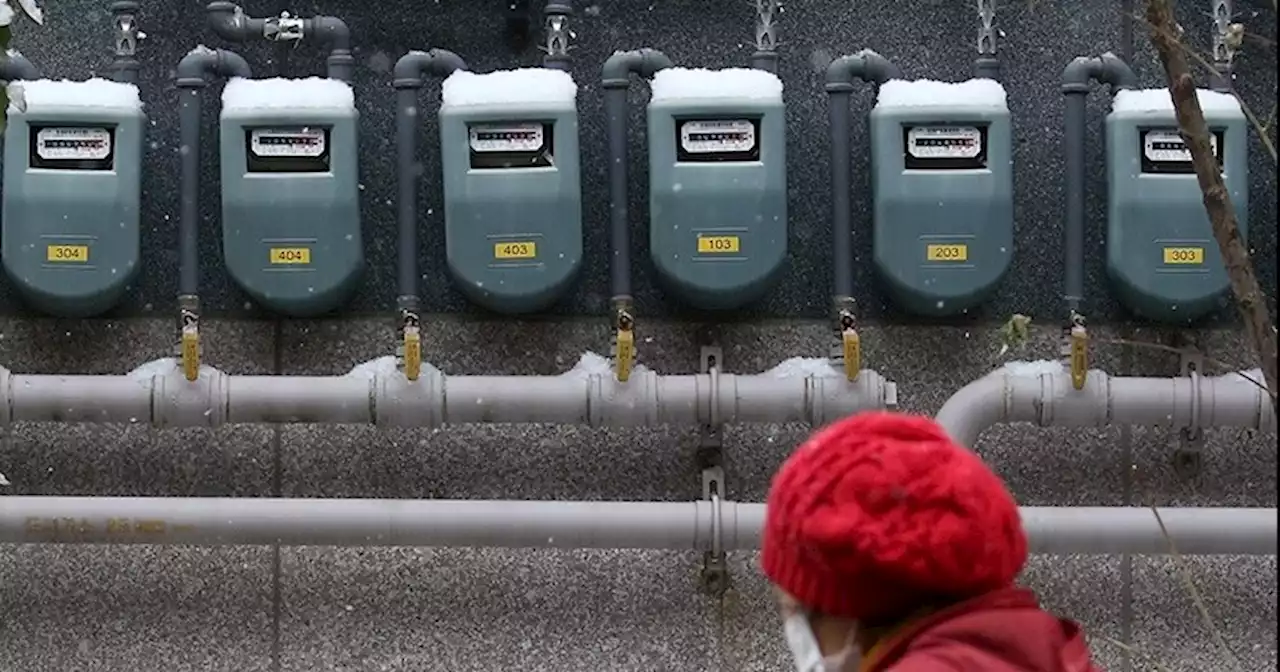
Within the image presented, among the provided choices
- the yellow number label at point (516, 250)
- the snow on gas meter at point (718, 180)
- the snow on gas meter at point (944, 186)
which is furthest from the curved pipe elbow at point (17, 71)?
the snow on gas meter at point (944, 186)

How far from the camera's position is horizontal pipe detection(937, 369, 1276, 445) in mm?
5156

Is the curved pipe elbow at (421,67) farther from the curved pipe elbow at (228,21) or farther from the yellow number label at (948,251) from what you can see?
the yellow number label at (948,251)

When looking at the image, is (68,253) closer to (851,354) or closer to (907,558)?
(851,354)

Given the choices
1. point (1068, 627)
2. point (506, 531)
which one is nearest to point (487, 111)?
point (506, 531)

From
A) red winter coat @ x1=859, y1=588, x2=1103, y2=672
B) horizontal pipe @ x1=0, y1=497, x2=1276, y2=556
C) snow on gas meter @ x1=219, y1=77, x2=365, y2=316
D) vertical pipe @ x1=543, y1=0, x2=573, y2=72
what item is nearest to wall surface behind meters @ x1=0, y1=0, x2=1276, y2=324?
vertical pipe @ x1=543, y1=0, x2=573, y2=72

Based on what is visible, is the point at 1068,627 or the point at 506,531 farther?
the point at 506,531

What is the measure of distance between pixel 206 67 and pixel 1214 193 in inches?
137

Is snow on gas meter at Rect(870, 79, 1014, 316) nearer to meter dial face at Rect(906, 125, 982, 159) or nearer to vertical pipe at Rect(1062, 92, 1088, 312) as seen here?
meter dial face at Rect(906, 125, 982, 159)

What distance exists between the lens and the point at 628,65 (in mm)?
5293

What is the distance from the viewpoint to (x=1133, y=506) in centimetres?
545

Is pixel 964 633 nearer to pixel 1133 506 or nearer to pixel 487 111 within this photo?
pixel 487 111

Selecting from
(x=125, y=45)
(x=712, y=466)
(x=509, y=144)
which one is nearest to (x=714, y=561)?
(x=712, y=466)

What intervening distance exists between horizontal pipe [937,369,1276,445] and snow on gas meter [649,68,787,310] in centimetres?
71

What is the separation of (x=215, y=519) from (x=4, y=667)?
90cm
